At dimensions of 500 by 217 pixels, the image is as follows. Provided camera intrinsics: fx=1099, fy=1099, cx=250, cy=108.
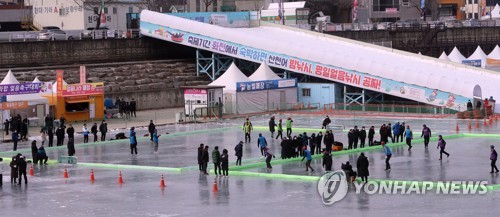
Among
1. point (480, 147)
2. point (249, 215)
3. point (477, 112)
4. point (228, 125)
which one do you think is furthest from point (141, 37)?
point (249, 215)

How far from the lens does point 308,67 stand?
226ft

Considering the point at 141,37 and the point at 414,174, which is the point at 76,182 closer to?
the point at 414,174

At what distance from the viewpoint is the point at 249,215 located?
98.9 feet

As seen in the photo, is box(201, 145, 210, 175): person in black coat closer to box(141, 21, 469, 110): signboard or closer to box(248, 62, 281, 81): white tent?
box(141, 21, 469, 110): signboard

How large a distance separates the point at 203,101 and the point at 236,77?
11.6ft

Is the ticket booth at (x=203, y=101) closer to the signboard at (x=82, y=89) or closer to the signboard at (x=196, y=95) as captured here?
the signboard at (x=196, y=95)

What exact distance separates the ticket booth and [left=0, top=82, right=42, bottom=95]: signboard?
8645 mm

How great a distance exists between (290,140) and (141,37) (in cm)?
3842

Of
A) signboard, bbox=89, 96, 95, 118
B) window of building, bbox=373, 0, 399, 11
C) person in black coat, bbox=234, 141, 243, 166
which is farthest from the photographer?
window of building, bbox=373, 0, 399, 11

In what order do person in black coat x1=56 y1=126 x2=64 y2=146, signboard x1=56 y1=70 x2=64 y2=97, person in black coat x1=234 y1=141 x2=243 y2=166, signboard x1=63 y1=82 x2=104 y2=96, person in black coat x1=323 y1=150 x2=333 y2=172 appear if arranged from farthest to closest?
signboard x1=63 y1=82 x2=104 y2=96, signboard x1=56 y1=70 x2=64 y2=97, person in black coat x1=56 y1=126 x2=64 y2=146, person in black coat x1=234 y1=141 x2=243 y2=166, person in black coat x1=323 y1=150 x2=333 y2=172

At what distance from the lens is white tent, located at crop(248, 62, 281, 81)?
220 ft

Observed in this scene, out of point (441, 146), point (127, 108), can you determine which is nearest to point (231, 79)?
point (127, 108)

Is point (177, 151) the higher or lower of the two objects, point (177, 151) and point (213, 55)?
the lower

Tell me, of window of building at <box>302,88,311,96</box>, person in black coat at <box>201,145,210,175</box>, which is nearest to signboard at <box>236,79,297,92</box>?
window of building at <box>302,88,311,96</box>
